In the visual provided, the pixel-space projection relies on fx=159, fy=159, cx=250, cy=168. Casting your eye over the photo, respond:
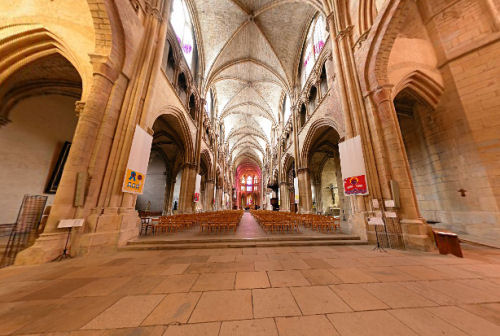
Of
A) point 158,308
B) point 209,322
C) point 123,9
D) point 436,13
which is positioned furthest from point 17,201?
point 436,13

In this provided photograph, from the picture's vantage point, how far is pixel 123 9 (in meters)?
5.43

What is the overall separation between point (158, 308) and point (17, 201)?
1009cm

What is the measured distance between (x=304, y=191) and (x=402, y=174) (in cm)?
824

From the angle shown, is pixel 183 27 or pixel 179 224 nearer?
pixel 179 224

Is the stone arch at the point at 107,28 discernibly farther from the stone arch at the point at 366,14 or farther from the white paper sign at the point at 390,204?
the white paper sign at the point at 390,204

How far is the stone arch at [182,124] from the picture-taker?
9387 mm

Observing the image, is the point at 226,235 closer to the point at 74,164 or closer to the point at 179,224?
the point at 179,224

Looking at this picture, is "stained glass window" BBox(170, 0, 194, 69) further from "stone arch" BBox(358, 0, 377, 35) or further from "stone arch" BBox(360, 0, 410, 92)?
"stone arch" BBox(360, 0, 410, 92)

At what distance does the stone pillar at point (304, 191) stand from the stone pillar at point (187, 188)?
28.4ft

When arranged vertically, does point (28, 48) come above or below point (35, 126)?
above

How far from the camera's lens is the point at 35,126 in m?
7.55

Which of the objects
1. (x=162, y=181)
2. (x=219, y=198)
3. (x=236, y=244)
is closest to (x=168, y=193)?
(x=162, y=181)

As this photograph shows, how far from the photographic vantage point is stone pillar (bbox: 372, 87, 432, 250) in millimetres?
4547

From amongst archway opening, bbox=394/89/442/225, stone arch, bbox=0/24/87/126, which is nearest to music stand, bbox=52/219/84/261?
stone arch, bbox=0/24/87/126
